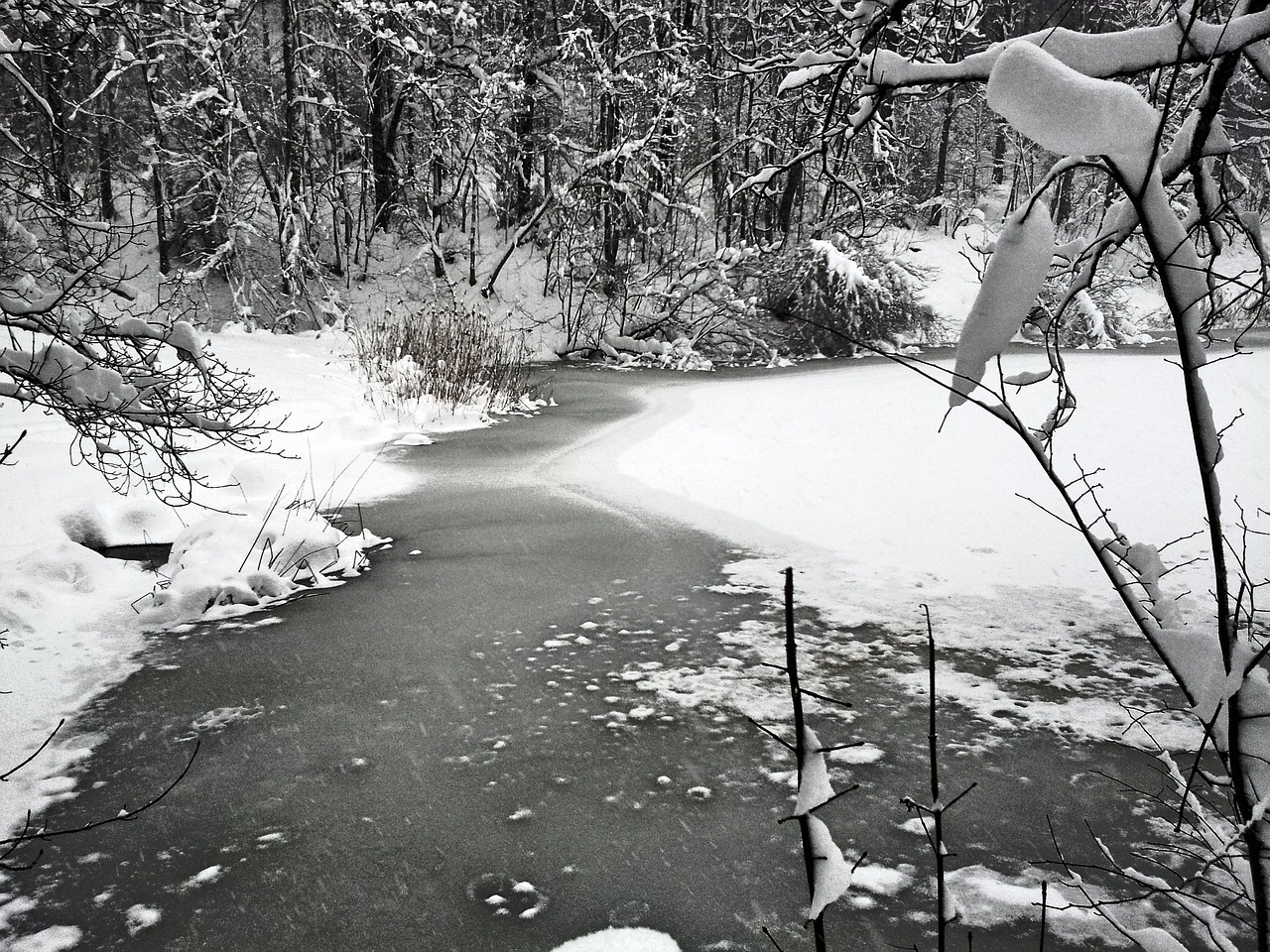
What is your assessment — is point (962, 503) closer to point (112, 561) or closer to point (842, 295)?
point (112, 561)

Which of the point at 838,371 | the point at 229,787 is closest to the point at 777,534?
the point at 229,787

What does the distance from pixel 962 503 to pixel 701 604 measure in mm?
2890

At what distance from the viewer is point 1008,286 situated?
3.20 ft

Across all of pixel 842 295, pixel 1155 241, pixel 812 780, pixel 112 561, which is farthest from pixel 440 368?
pixel 812 780

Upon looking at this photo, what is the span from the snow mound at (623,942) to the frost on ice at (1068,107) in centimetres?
228

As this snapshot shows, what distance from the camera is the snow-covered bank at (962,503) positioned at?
4.50 metres

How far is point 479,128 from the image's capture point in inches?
730

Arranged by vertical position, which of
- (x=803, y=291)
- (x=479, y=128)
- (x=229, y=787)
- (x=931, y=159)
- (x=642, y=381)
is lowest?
(x=229, y=787)

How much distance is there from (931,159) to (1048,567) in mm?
32246

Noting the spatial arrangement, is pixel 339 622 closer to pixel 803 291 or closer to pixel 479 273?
pixel 803 291

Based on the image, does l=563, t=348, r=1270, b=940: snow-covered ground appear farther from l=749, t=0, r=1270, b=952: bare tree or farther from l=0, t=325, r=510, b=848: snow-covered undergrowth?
l=0, t=325, r=510, b=848: snow-covered undergrowth

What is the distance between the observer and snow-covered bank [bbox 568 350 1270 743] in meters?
4.50

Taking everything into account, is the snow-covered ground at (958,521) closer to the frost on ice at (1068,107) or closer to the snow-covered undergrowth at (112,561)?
the frost on ice at (1068,107)

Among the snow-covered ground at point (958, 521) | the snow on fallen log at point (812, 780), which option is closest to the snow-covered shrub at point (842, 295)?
the snow-covered ground at point (958, 521)
